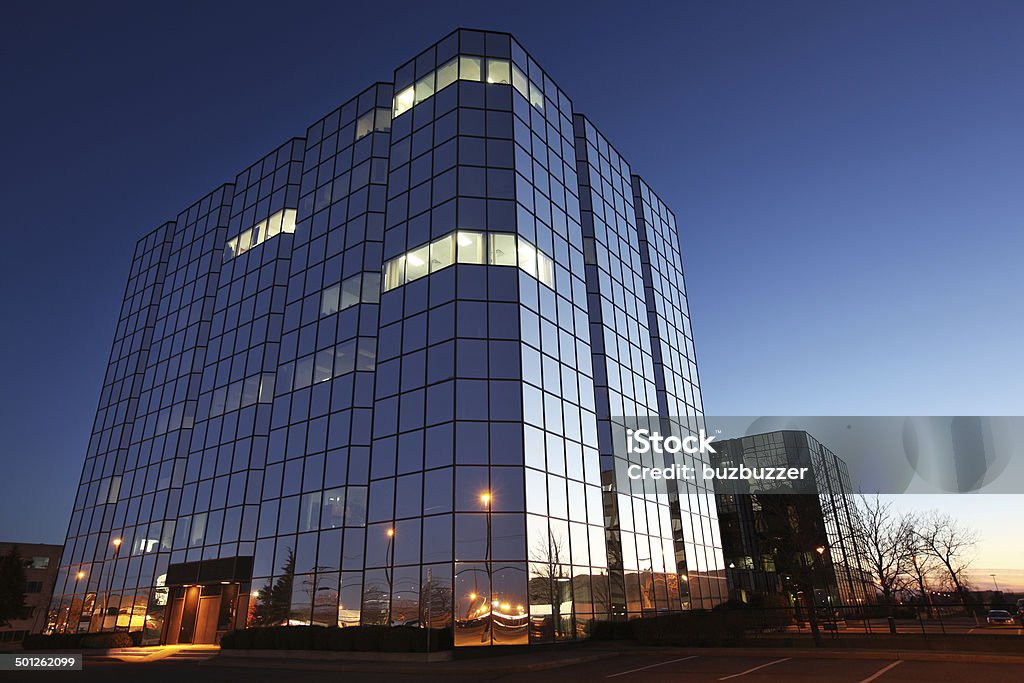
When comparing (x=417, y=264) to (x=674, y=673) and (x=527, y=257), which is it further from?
(x=674, y=673)

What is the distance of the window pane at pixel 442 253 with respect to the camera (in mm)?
34344

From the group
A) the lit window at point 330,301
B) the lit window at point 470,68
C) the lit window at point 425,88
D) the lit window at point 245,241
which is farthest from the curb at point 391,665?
the lit window at point 470,68

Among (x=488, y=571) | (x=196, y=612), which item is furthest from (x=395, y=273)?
(x=196, y=612)

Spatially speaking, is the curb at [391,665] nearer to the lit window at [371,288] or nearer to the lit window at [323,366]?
the lit window at [323,366]

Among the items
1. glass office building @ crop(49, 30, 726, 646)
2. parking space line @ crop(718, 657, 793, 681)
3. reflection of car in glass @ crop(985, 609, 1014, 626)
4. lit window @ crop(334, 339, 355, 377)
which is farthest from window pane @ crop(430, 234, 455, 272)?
reflection of car in glass @ crop(985, 609, 1014, 626)

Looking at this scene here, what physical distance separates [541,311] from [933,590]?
262 ft

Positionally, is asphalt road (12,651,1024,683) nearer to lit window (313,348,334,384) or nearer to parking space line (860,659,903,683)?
parking space line (860,659,903,683)

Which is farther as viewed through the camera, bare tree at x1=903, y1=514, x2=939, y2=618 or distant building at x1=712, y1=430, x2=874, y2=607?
distant building at x1=712, y1=430, x2=874, y2=607

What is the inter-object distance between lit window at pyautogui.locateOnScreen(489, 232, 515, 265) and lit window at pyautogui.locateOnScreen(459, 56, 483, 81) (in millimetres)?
11830

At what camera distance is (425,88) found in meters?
41.3

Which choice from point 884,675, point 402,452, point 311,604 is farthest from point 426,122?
point 884,675

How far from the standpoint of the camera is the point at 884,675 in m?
16.8

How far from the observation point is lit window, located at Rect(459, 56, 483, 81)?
3975 cm

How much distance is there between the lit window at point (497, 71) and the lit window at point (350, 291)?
49.4ft
